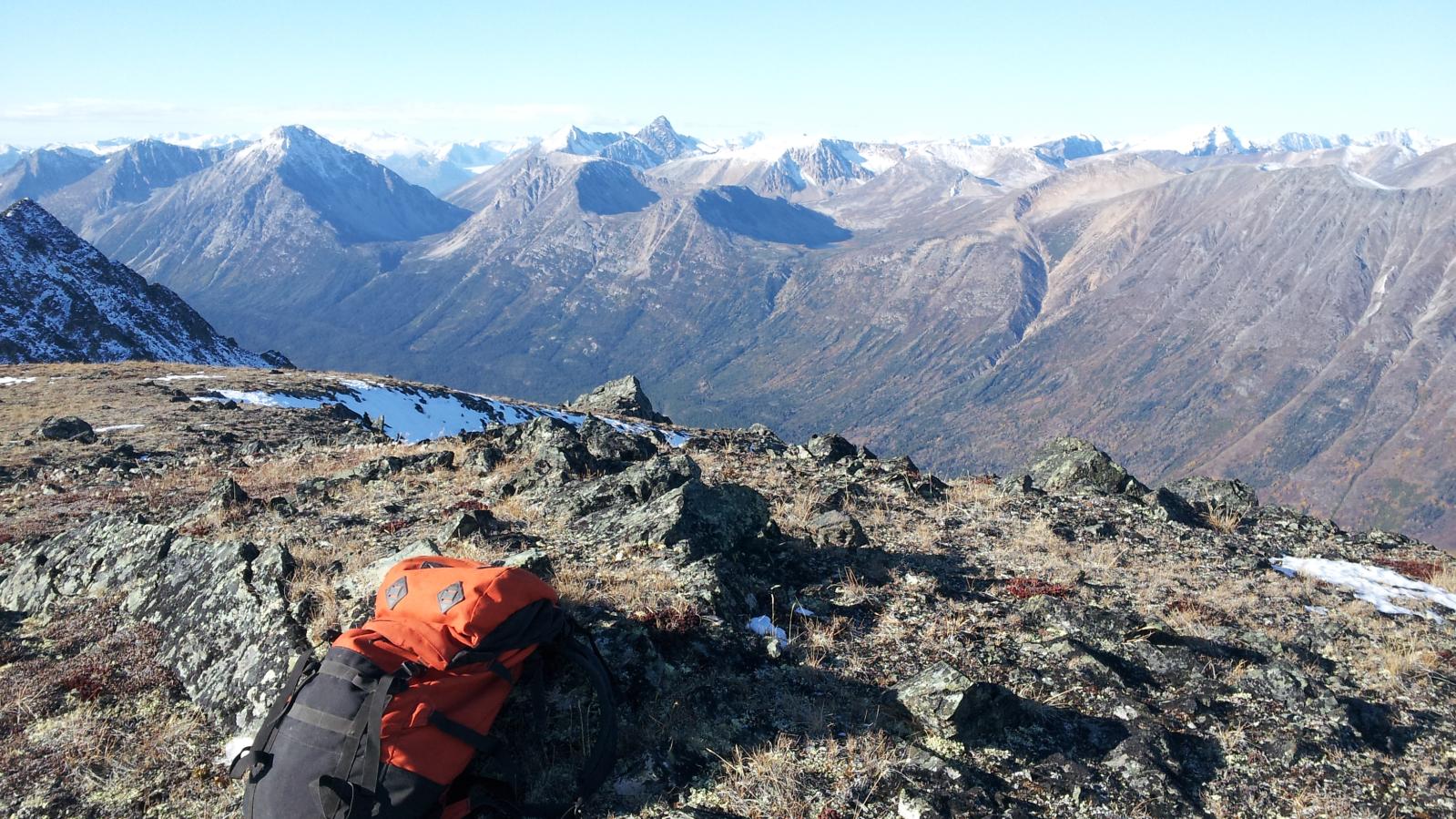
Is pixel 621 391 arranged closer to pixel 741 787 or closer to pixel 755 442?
pixel 755 442

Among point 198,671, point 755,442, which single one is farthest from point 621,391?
point 198,671

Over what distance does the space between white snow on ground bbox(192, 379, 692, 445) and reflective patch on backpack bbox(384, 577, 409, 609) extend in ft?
79.0

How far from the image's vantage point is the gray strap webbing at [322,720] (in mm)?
5621

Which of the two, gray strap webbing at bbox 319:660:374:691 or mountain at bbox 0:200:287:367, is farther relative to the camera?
mountain at bbox 0:200:287:367

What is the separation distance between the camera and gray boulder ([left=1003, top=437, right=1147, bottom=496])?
1841 cm

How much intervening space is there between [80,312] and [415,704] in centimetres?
11269

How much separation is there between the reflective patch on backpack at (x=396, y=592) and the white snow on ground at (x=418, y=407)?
24.1m

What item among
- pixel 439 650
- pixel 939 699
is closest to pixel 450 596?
pixel 439 650

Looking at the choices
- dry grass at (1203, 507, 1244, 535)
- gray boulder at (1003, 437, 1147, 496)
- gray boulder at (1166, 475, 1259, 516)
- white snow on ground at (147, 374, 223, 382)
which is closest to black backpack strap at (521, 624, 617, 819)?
gray boulder at (1003, 437, 1147, 496)

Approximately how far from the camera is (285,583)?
28.9 feet

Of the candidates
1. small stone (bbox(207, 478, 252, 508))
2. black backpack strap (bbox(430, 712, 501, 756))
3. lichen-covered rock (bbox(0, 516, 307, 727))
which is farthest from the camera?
small stone (bbox(207, 478, 252, 508))

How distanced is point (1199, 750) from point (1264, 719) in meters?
1.20

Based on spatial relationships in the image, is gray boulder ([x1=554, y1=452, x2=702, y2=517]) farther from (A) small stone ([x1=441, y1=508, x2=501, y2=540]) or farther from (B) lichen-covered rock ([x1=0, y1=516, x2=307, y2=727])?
(B) lichen-covered rock ([x1=0, y1=516, x2=307, y2=727])

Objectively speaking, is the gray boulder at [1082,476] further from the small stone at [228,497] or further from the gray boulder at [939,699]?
the small stone at [228,497]
